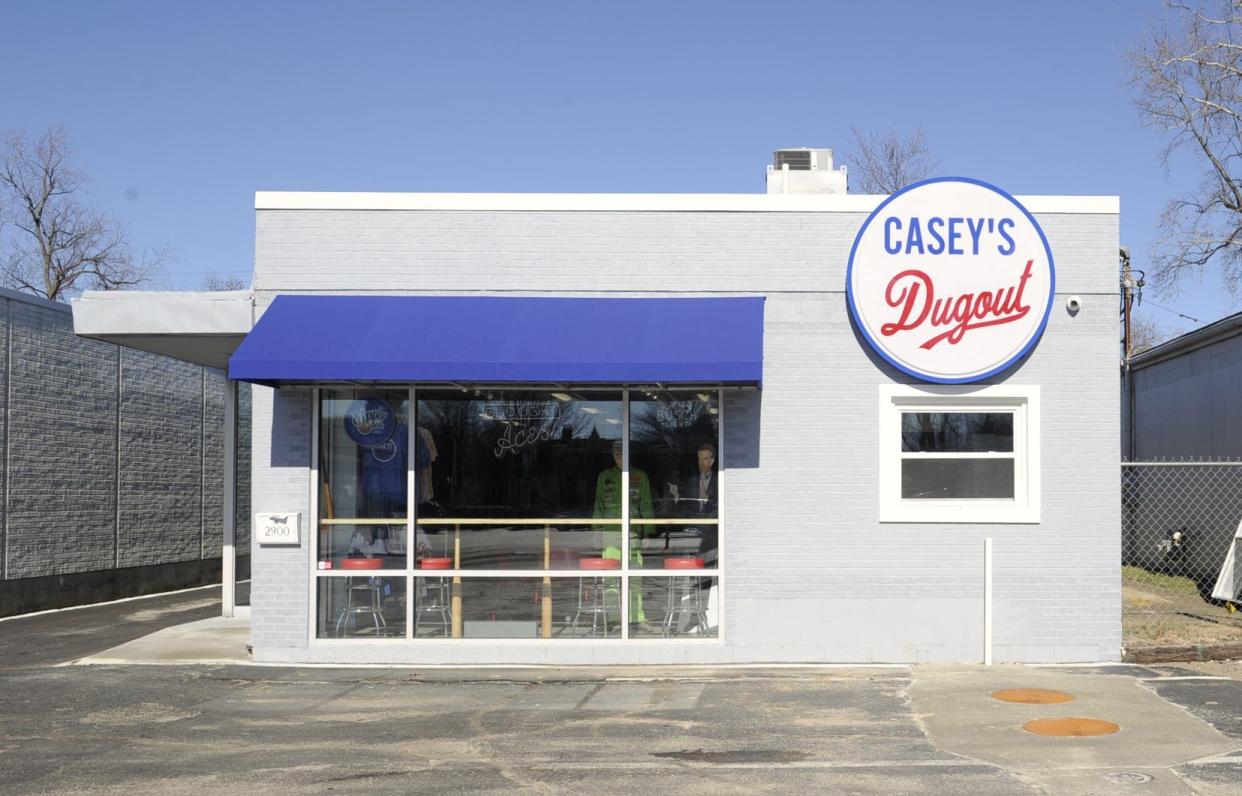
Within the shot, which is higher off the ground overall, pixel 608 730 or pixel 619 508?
pixel 619 508

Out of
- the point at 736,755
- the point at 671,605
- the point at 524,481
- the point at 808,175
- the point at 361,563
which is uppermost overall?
the point at 808,175

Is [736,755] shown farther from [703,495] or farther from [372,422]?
[372,422]

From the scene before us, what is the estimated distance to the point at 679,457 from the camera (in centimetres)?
1263

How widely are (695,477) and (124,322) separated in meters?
6.17

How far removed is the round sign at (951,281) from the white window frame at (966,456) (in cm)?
22

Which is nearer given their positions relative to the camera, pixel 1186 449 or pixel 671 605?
pixel 671 605

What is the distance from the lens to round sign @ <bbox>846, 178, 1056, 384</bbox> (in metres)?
12.3

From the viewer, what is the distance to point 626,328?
12.2 meters

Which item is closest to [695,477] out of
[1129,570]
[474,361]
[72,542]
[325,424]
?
[474,361]

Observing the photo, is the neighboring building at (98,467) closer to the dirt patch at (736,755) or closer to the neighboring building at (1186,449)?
the dirt patch at (736,755)

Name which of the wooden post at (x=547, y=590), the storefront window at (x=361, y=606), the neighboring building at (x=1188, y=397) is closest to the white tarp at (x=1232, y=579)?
the neighboring building at (x=1188, y=397)

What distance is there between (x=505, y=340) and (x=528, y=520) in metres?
1.88

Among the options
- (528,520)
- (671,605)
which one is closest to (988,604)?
(671,605)

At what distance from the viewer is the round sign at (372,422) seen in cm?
1277
